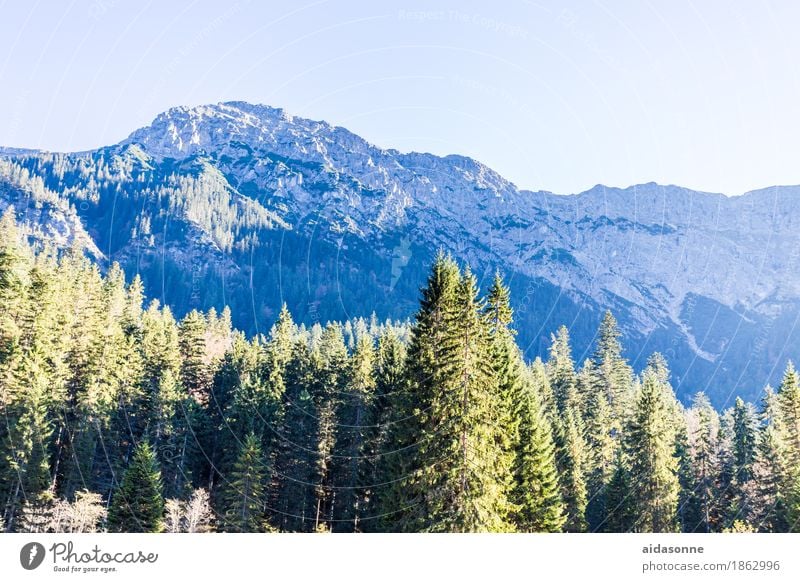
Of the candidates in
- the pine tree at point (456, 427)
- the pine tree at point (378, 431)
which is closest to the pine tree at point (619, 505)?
the pine tree at point (378, 431)

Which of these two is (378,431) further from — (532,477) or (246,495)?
(532,477)

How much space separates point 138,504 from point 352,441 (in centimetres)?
1735

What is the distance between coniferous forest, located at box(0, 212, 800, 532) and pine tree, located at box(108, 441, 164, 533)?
12 cm

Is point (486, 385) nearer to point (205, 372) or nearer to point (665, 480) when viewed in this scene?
point (665, 480)

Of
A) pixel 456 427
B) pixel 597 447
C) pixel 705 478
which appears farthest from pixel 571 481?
pixel 456 427

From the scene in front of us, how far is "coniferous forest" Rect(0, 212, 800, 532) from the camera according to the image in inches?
1167

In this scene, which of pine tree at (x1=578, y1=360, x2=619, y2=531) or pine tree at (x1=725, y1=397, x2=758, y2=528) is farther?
pine tree at (x1=578, y1=360, x2=619, y2=531)

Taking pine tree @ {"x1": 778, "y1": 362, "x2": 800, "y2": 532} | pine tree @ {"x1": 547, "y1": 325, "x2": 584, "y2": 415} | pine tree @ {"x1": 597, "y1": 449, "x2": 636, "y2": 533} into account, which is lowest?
pine tree @ {"x1": 597, "y1": 449, "x2": 636, "y2": 533}

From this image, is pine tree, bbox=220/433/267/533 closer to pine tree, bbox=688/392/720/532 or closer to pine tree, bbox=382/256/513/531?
pine tree, bbox=382/256/513/531

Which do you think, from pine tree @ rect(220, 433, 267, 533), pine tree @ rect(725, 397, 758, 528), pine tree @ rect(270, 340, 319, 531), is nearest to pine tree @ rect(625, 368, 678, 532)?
pine tree @ rect(725, 397, 758, 528)

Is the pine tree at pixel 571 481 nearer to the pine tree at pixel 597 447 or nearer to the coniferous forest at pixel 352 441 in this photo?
the coniferous forest at pixel 352 441

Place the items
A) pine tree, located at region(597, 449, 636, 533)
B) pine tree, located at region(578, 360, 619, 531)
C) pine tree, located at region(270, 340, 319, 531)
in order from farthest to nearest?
pine tree, located at region(578, 360, 619, 531) < pine tree, located at region(270, 340, 319, 531) < pine tree, located at region(597, 449, 636, 533)

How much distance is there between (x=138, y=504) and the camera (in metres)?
39.6

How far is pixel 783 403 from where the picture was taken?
48.8 metres
